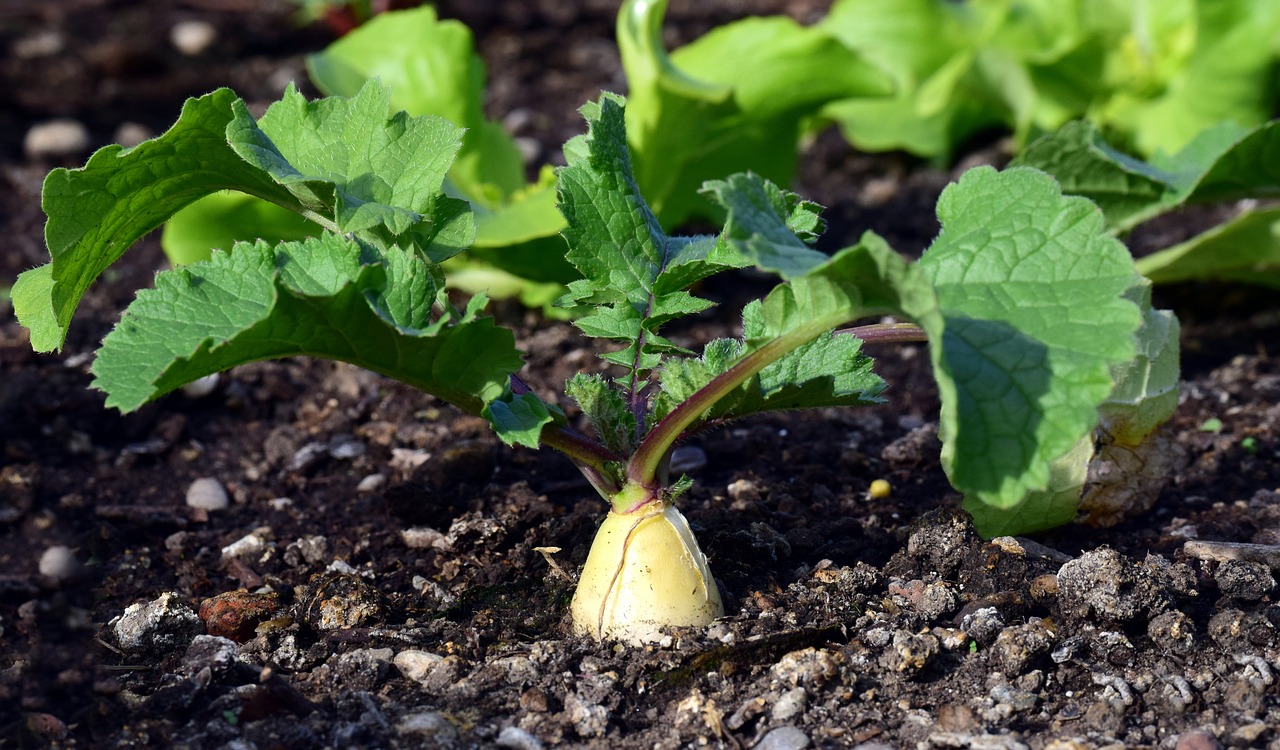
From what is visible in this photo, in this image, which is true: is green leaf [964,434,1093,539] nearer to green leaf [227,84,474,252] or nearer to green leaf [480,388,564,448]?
green leaf [480,388,564,448]

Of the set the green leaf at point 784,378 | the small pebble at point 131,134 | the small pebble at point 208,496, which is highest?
the small pebble at point 131,134

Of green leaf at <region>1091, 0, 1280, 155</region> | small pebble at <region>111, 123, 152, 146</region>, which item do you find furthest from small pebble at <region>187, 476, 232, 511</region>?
green leaf at <region>1091, 0, 1280, 155</region>

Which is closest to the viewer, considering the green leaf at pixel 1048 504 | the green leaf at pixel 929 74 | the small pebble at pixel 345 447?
the green leaf at pixel 1048 504

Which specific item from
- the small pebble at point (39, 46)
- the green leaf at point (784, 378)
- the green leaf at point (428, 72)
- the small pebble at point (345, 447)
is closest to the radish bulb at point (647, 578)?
the green leaf at point (784, 378)

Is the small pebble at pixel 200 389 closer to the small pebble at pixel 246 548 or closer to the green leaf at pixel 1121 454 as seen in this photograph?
the small pebble at pixel 246 548

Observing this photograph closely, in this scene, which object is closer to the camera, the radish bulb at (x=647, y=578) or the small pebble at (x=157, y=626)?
the radish bulb at (x=647, y=578)

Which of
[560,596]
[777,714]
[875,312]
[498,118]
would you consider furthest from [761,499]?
[498,118]

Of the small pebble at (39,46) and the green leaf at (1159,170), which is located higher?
the small pebble at (39,46)

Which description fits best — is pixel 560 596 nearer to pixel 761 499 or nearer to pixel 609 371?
pixel 761 499
